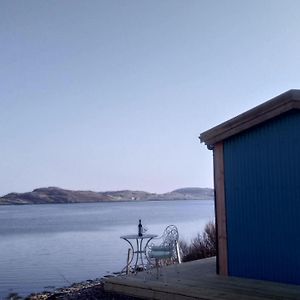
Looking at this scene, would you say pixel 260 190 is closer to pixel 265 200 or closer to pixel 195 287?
pixel 265 200

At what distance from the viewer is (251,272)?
8562 mm

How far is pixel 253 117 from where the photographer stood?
8391mm

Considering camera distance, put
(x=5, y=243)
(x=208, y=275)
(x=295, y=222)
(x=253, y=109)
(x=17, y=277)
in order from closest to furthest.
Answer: (x=295, y=222) → (x=253, y=109) → (x=208, y=275) → (x=17, y=277) → (x=5, y=243)

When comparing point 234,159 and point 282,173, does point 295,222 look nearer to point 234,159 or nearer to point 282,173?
point 282,173

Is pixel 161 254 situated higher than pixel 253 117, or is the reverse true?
pixel 253 117

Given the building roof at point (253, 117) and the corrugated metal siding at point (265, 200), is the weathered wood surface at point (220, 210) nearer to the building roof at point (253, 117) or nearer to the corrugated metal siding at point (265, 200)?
the corrugated metal siding at point (265, 200)

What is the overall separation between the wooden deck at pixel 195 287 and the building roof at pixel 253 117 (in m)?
2.39

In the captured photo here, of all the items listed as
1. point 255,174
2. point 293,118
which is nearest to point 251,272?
point 255,174

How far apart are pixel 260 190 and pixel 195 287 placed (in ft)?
6.35

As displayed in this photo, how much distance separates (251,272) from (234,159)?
1.94 m

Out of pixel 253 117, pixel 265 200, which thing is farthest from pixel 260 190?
pixel 253 117

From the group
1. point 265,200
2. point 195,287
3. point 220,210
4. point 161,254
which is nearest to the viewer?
point 195,287

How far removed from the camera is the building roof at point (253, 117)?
7836 mm

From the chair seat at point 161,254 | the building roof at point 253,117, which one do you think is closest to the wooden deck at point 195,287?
the chair seat at point 161,254
